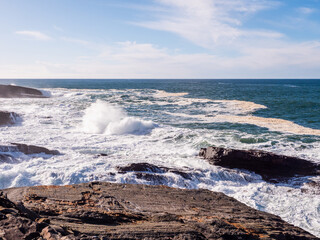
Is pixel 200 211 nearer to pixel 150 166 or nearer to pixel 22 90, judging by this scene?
pixel 150 166

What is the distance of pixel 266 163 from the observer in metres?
12.0

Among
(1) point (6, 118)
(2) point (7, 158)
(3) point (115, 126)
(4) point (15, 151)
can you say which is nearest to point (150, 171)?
(2) point (7, 158)

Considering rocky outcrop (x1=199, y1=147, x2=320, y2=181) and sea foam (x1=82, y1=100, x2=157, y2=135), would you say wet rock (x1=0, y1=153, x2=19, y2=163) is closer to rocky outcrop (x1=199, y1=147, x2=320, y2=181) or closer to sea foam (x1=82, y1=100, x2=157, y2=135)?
sea foam (x1=82, y1=100, x2=157, y2=135)

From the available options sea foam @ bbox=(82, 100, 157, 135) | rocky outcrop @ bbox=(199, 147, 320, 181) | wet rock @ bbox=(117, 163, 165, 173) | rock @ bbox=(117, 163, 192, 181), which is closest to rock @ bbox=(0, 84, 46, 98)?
sea foam @ bbox=(82, 100, 157, 135)

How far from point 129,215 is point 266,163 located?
8643mm

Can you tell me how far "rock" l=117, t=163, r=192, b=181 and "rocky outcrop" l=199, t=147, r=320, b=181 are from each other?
8.27 feet

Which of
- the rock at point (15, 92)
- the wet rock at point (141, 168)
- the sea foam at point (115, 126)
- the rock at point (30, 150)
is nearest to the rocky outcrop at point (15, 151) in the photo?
the rock at point (30, 150)

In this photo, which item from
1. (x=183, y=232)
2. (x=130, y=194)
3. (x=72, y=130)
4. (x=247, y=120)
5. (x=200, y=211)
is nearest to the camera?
(x=183, y=232)

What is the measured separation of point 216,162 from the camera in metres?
12.4

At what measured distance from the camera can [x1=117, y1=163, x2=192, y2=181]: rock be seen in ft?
33.2

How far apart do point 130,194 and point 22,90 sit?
158 ft

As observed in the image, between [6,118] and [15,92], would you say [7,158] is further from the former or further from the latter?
[15,92]

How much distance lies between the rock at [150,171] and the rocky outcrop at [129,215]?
5.96 ft

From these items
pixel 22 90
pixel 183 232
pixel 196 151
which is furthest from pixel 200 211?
pixel 22 90
